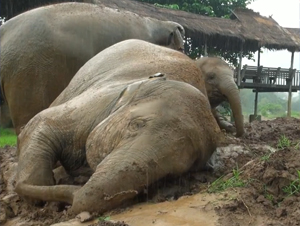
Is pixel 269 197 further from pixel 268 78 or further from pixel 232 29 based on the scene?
pixel 268 78

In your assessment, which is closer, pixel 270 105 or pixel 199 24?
pixel 199 24

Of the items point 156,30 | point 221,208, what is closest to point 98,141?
point 221,208

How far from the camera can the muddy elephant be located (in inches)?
264

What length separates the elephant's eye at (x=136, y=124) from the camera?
3.79 meters

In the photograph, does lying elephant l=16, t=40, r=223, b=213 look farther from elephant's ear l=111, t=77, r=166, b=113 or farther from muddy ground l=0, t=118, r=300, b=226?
muddy ground l=0, t=118, r=300, b=226

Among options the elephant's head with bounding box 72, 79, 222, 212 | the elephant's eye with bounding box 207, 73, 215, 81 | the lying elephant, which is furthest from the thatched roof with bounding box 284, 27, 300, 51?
the elephant's head with bounding box 72, 79, 222, 212

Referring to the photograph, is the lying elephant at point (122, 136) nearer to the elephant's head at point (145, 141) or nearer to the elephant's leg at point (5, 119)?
the elephant's head at point (145, 141)

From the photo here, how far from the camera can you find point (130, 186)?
354cm

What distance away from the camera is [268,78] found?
2208 cm

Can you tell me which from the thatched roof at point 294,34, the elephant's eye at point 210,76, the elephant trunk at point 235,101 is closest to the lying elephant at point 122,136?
the elephant trunk at point 235,101

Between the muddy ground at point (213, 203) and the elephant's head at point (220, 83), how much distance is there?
2477 millimetres

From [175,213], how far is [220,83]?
13.2 ft

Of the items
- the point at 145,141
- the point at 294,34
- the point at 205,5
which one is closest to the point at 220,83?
the point at 145,141

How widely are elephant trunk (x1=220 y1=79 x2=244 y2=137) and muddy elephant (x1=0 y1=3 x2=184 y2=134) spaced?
151cm
